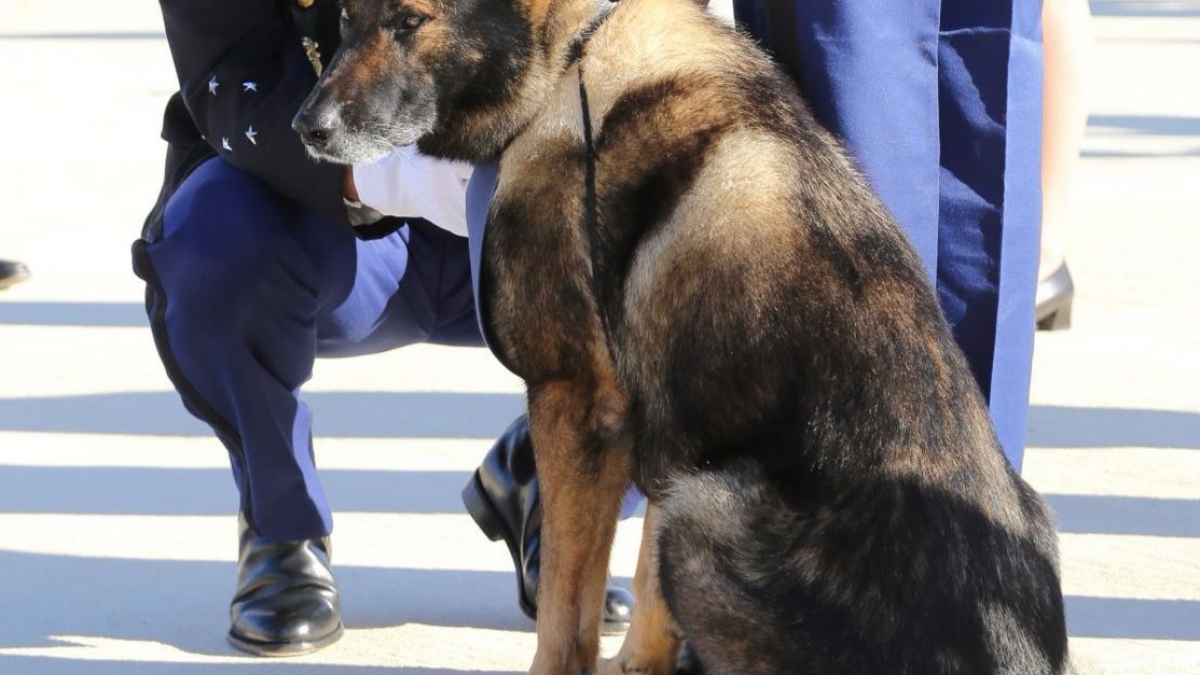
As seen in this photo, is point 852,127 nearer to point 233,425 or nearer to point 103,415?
point 233,425

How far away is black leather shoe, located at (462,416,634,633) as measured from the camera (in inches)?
132

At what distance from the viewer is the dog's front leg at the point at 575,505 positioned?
2.69m

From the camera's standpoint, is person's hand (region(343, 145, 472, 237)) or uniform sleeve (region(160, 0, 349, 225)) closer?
person's hand (region(343, 145, 472, 237))

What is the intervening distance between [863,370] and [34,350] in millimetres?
3649

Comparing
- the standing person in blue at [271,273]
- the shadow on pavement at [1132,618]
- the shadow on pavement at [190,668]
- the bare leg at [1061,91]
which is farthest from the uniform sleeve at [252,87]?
the shadow on pavement at [1132,618]

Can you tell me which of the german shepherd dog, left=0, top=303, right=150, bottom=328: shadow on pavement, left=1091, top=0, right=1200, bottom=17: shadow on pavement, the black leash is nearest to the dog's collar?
the german shepherd dog

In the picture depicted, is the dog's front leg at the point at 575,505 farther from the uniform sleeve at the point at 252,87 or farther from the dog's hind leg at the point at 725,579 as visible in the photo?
the uniform sleeve at the point at 252,87

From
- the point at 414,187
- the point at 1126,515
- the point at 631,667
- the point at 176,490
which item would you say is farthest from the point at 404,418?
the point at 1126,515

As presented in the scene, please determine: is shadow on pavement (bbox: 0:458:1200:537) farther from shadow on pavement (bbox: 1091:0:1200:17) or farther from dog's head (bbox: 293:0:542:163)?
shadow on pavement (bbox: 1091:0:1200:17)

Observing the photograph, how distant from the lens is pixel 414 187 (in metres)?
3.15

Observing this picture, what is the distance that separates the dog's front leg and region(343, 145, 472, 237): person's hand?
549mm

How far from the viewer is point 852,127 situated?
2.80 meters

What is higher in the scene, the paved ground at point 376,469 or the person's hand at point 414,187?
the person's hand at point 414,187

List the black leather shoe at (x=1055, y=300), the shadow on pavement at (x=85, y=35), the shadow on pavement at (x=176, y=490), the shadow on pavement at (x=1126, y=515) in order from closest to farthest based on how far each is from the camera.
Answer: the shadow on pavement at (x=1126, y=515), the shadow on pavement at (x=176, y=490), the black leather shoe at (x=1055, y=300), the shadow on pavement at (x=85, y=35)
